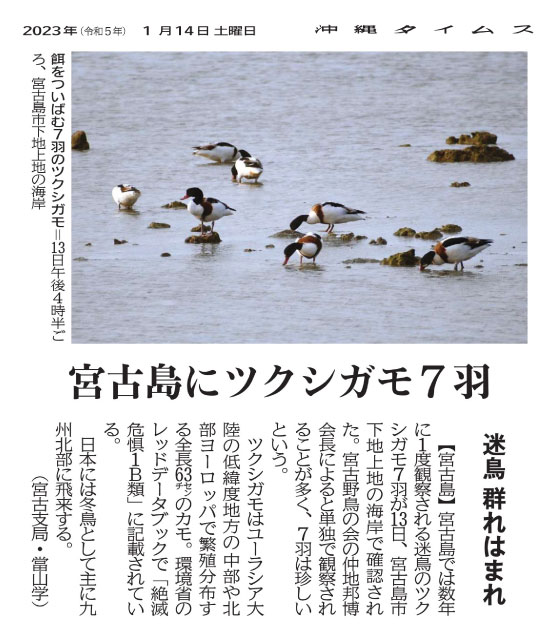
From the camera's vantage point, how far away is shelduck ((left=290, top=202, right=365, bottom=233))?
12781 mm

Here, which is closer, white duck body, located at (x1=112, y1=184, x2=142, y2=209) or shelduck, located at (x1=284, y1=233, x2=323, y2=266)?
shelduck, located at (x1=284, y1=233, x2=323, y2=266)

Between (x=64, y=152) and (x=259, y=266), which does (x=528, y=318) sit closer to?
(x=259, y=266)

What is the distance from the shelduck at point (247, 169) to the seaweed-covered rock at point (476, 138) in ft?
8.17

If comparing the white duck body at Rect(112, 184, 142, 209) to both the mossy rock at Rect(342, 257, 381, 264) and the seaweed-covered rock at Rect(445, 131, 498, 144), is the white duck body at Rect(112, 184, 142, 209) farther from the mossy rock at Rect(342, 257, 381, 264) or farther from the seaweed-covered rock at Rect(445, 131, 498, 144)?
the seaweed-covered rock at Rect(445, 131, 498, 144)

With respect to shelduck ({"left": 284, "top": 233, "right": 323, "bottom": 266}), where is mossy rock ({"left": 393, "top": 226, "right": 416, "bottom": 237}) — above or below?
above

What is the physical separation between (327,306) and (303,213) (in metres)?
2.74

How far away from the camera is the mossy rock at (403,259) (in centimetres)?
1175

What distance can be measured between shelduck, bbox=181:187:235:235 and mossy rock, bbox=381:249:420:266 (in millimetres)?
1944

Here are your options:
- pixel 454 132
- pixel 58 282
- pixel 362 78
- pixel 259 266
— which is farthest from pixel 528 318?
pixel 362 78

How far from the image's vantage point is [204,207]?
12.7 meters

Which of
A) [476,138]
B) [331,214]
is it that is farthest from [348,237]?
[476,138]

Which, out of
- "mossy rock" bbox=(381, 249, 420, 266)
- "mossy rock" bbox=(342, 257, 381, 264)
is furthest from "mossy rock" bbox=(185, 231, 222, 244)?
"mossy rock" bbox=(381, 249, 420, 266)

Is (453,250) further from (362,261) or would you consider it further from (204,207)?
(204,207)

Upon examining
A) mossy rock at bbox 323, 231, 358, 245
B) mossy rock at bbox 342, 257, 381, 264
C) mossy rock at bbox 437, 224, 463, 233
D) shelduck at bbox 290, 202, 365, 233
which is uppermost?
shelduck at bbox 290, 202, 365, 233
